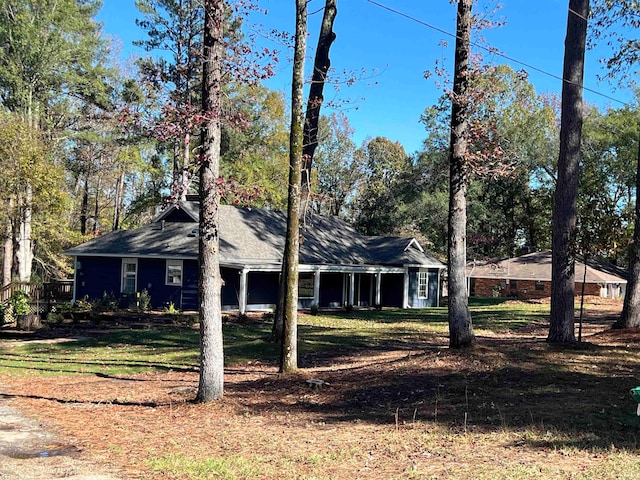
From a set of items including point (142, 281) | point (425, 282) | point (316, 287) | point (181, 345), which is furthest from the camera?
point (425, 282)

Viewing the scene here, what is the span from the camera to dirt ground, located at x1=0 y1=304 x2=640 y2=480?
5.55 metres

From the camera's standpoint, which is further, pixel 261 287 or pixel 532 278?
pixel 532 278

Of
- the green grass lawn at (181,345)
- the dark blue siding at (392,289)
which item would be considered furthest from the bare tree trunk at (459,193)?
the dark blue siding at (392,289)

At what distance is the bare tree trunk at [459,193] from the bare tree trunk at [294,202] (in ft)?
9.47

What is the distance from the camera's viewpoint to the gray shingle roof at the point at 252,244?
2659cm

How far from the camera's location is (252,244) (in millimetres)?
27734

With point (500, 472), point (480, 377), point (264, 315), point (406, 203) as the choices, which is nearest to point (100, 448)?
point (500, 472)

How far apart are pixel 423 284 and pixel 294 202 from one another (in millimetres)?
24608

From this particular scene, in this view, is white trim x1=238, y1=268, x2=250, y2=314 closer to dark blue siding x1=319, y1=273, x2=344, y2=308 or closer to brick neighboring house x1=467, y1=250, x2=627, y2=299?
dark blue siding x1=319, y1=273, x2=344, y2=308

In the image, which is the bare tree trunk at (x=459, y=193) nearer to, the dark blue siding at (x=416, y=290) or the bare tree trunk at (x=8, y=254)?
the bare tree trunk at (x=8, y=254)

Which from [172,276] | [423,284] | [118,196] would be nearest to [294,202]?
[172,276]

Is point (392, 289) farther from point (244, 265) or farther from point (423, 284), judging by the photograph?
point (244, 265)

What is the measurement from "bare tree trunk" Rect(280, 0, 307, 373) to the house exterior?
1278cm

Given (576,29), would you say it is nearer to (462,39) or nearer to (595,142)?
(462,39)
